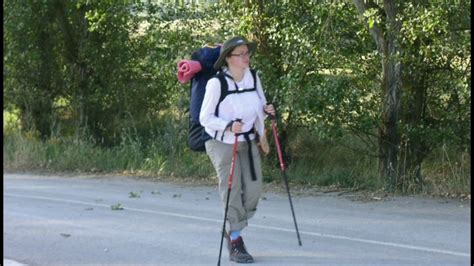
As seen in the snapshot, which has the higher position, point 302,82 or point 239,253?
point 302,82

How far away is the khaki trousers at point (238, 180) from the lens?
7539mm

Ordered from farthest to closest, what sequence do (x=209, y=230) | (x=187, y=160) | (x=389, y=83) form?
(x=187, y=160) → (x=389, y=83) → (x=209, y=230)

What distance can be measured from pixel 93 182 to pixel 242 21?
3712 mm

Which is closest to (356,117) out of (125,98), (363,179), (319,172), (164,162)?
(363,179)

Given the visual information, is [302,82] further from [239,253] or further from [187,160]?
[239,253]

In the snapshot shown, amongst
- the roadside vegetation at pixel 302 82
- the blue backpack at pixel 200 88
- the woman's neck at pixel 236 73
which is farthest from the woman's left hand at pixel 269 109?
the roadside vegetation at pixel 302 82

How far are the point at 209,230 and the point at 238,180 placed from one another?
1.74 m

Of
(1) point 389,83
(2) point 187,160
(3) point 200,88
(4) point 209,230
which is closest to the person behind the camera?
(3) point 200,88

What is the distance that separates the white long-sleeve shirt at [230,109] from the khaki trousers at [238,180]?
0.34ft

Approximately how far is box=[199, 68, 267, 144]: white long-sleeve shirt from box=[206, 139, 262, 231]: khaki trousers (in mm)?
103

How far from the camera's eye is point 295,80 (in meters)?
12.0

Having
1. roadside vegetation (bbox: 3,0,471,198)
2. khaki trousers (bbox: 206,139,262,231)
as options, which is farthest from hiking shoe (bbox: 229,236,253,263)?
roadside vegetation (bbox: 3,0,471,198)

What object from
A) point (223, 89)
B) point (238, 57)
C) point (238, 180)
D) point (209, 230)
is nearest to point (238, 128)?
point (223, 89)

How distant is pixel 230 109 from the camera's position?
24.4ft
